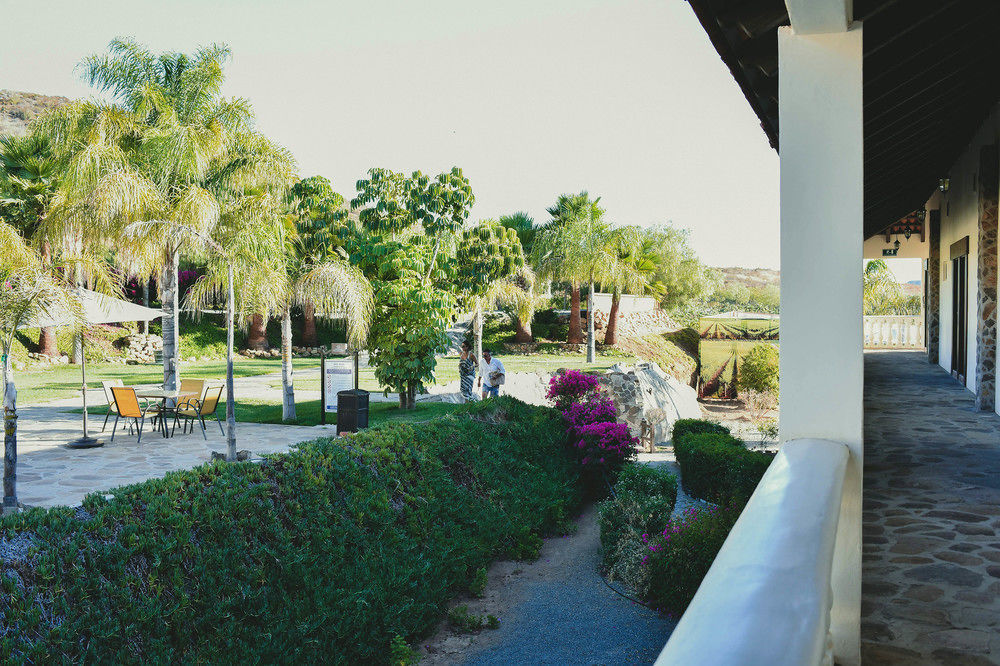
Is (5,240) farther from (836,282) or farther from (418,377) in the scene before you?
(836,282)

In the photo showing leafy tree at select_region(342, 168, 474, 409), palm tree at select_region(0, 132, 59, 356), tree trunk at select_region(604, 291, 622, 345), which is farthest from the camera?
tree trunk at select_region(604, 291, 622, 345)

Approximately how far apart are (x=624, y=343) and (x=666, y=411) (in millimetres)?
17665

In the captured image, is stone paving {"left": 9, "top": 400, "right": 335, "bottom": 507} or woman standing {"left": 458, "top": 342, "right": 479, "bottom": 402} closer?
stone paving {"left": 9, "top": 400, "right": 335, "bottom": 507}

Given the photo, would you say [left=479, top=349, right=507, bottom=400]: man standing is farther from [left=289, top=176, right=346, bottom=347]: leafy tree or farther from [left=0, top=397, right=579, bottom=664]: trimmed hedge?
[left=0, top=397, right=579, bottom=664]: trimmed hedge

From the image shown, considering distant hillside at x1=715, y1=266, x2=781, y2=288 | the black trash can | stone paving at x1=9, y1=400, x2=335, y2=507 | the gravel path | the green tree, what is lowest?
the gravel path

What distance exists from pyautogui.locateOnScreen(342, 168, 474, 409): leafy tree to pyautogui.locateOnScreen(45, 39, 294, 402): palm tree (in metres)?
1.98

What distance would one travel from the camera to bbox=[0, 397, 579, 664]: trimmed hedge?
3.67 meters

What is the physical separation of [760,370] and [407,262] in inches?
571

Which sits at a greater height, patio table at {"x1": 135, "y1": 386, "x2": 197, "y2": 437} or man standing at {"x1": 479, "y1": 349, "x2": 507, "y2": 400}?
man standing at {"x1": 479, "y1": 349, "x2": 507, "y2": 400}

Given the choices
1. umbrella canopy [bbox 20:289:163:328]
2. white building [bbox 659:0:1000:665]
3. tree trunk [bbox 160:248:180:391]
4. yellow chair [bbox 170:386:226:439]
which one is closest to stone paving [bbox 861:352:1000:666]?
white building [bbox 659:0:1000:665]

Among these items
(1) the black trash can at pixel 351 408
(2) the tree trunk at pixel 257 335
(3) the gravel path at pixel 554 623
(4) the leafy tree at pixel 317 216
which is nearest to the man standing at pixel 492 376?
(1) the black trash can at pixel 351 408

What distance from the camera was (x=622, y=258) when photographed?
34.0m

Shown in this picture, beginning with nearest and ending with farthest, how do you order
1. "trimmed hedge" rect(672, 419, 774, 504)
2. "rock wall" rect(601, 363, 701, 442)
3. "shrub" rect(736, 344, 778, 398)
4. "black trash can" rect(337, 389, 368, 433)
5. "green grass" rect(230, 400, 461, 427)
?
1. "trimmed hedge" rect(672, 419, 774, 504)
2. "black trash can" rect(337, 389, 368, 433)
3. "green grass" rect(230, 400, 461, 427)
4. "rock wall" rect(601, 363, 701, 442)
5. "shrub" rect(736, 344, 778, 398)

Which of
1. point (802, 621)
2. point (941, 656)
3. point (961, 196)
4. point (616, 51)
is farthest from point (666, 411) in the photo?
point (616, 51)
